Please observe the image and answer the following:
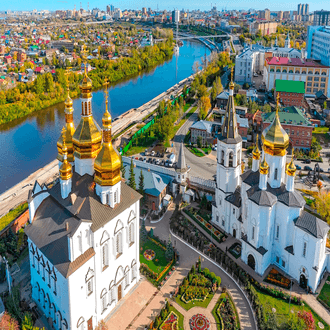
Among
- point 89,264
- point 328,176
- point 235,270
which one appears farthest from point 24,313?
point 328,176

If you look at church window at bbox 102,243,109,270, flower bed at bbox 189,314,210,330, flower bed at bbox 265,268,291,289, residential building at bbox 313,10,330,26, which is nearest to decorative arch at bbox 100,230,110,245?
church window at bbox 102,243,109,270

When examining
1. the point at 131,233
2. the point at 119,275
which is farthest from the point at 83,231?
the point at 119,275

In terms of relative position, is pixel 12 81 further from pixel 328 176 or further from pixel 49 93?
pixel 328 176

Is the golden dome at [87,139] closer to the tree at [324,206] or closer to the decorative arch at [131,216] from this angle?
the decorative arch at [131,216]

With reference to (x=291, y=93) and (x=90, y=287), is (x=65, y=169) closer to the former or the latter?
(x=90, y=287)

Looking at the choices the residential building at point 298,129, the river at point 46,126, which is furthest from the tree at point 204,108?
the river at point 46,126
